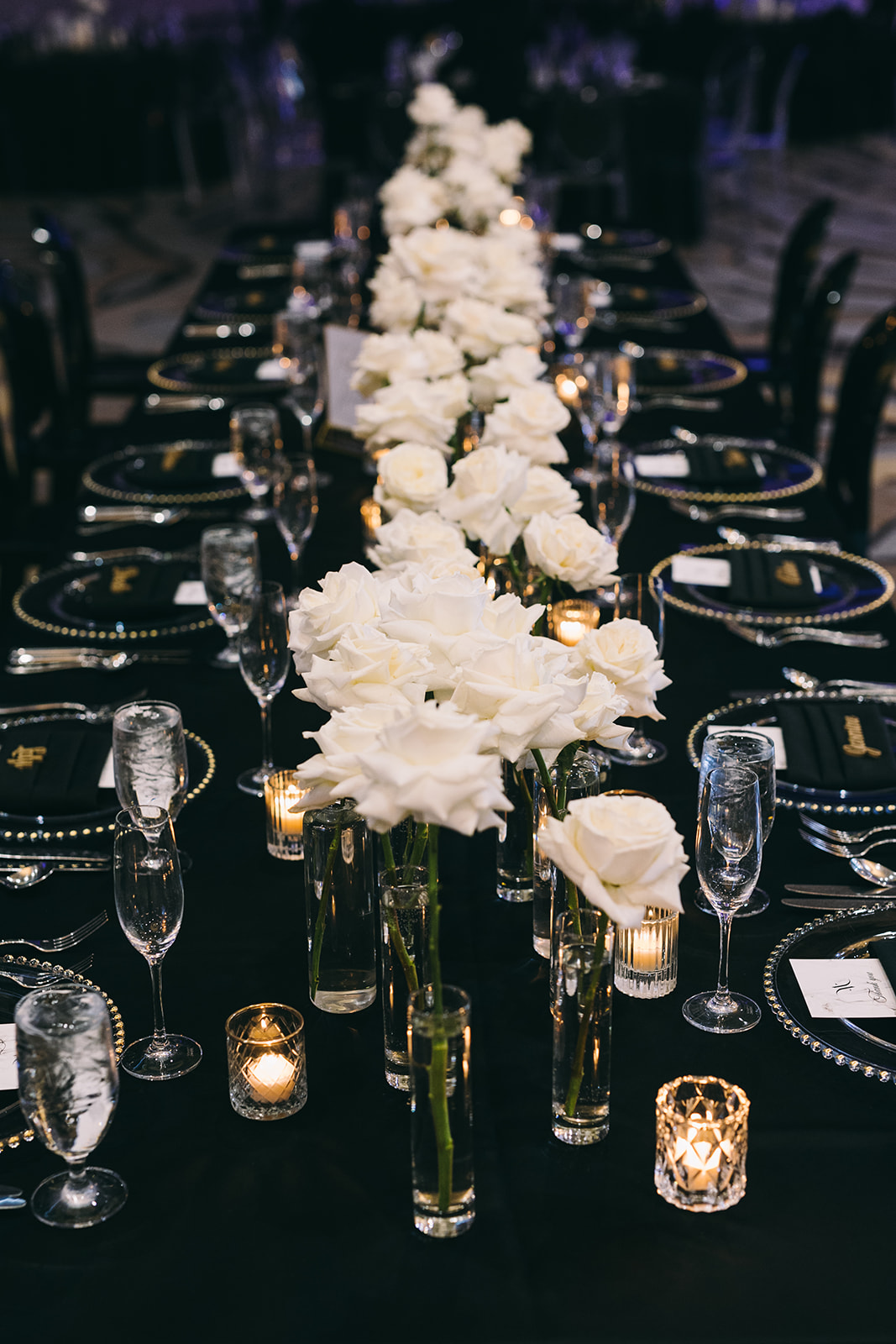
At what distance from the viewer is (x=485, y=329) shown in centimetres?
278

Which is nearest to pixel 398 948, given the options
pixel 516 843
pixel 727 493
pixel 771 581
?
pixel 516 843

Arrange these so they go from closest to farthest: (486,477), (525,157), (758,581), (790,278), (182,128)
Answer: (486,477) → (758,581) → (790,278) → (525,157) → (182,128)

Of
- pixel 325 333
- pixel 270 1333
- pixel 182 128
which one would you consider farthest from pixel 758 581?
pixel 182 128

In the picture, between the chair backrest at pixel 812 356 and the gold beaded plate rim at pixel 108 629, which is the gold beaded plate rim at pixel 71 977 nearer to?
the gold beaded plate rim at pixel 108 629

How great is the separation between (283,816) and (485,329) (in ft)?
4.28

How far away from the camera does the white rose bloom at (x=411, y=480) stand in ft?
6.55

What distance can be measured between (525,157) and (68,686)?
22.6 feet

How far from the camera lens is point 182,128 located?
37.2 ft

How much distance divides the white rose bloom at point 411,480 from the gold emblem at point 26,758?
22.2 inches

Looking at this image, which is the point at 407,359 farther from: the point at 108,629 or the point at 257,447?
the point at 108,629

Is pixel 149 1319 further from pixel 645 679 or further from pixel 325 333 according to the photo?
pixel 325 333

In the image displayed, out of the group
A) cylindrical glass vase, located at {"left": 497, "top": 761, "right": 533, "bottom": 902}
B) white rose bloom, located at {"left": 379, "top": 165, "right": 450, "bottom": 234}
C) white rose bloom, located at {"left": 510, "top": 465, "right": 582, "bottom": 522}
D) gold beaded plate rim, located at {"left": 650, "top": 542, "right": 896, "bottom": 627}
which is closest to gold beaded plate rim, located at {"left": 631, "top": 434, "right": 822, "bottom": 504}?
gold beaded plate rim, located at {"left": 650, "top": 542, "right": 896, "bottom": 627}

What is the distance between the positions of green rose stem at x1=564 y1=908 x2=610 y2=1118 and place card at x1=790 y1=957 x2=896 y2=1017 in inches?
12.5

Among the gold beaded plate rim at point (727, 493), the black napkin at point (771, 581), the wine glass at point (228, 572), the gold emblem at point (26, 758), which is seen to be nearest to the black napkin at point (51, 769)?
the gold emblem at point (26, 758)
